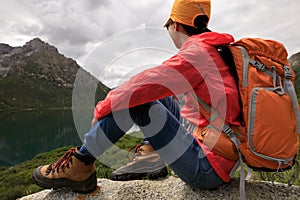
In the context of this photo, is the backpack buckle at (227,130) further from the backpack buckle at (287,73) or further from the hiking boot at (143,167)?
the hiking boot at (143,167)

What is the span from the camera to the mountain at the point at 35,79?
12231cm

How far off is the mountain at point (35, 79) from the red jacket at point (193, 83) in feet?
320

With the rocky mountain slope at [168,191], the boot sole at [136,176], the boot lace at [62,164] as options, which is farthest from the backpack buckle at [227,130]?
the boot lace at [62,164]

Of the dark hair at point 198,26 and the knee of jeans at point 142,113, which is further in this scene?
the dark hair at point 198,26

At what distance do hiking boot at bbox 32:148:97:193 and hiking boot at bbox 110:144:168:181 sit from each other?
0.54m

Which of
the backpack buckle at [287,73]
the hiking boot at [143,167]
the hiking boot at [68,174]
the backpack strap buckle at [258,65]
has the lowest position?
the hiking boot at [143,167]

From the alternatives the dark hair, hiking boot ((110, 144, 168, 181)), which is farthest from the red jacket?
hiking boot ((110, 144, 168, 181))

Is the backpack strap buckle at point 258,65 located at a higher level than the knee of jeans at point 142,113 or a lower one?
higher

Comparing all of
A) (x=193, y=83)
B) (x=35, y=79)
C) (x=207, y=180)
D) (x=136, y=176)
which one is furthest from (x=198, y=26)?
(x=35, y=79)

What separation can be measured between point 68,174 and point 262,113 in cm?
180

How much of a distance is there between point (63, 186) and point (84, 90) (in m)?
0.97

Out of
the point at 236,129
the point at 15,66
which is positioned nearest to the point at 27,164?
the point at 236,129

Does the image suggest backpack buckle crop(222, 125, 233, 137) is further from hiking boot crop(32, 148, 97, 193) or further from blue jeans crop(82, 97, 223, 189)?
hiking boot crop(32, 148, 97, 193)

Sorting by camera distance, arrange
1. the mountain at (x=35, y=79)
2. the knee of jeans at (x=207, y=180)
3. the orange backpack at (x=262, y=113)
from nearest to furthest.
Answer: the orange backpack at (x=262, y=113) → the knee of jeans at (x=207, y=180) → the mountain at (x=35, y=79)
